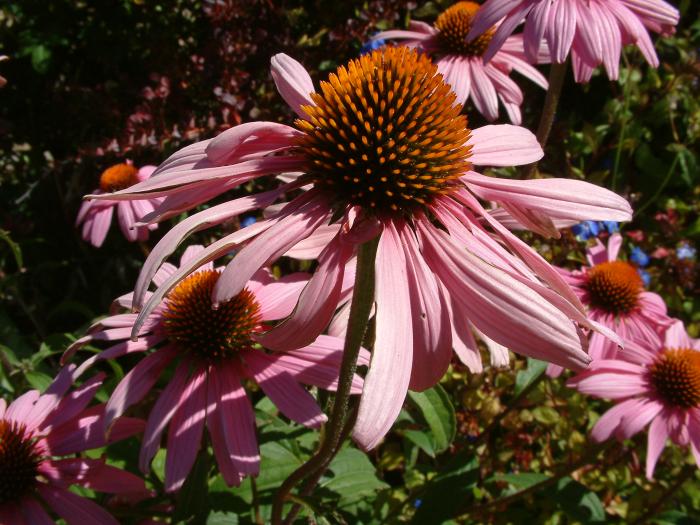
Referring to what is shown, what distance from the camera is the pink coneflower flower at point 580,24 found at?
1.16 metres

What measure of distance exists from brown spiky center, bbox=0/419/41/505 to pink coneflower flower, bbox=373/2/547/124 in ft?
4.15

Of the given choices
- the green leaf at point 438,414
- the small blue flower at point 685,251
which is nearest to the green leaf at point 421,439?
the green leaf at point 438,414

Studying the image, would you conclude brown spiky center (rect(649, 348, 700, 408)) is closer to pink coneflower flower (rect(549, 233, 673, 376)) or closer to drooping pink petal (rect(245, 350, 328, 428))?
pink coneflower flower (rect(549, 233, 673, 376))

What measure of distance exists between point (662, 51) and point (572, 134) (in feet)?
2.50

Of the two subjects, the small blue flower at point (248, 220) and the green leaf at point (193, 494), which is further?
the small blue flower at point (248, 220)

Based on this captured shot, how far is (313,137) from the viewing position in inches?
32.4

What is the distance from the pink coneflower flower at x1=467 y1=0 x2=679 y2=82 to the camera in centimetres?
116

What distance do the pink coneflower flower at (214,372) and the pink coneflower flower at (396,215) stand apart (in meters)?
0.25

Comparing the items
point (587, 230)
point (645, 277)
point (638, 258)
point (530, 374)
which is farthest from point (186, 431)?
point (638, 258)

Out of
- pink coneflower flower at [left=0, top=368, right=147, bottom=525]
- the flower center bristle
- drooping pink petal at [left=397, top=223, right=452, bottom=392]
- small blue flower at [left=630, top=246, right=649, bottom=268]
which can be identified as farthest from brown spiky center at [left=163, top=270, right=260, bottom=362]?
small blue flower at [left=630, top=246, right=649, bottom=268]

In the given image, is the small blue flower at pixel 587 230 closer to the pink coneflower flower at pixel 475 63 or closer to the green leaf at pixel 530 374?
the pink coneflower flower at pixel 475 63

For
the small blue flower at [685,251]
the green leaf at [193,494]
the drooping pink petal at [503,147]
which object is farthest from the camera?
the small blue flower at [685,251]

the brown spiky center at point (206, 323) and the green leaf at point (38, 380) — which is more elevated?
the brown spiky center at point (206, 323)

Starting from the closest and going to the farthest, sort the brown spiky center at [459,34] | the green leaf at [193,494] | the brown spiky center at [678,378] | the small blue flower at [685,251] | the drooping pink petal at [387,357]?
the drooping pink petal at [387,357] < the green leaf at [193,494] < the brown spiky center at [678,378] < the brown spiky center at [459,34] < the small blue flower at [685,251]
